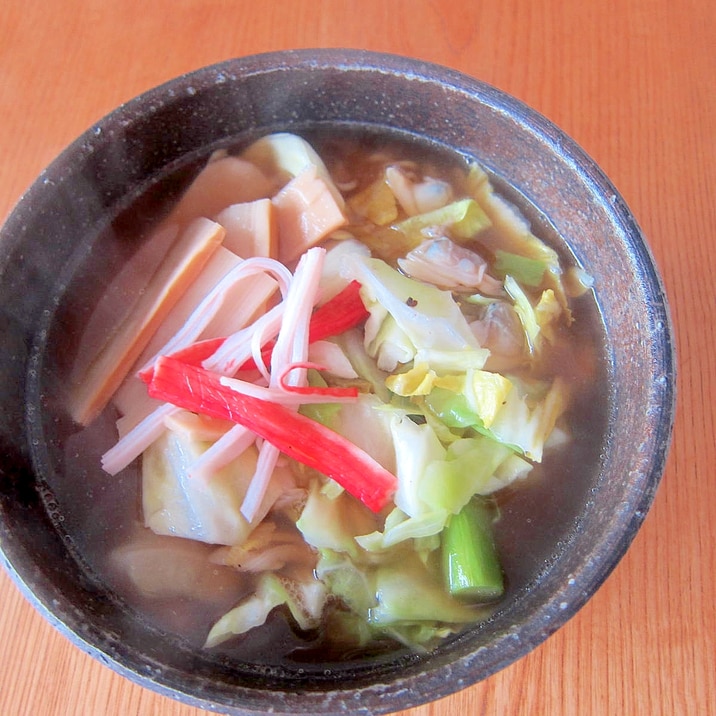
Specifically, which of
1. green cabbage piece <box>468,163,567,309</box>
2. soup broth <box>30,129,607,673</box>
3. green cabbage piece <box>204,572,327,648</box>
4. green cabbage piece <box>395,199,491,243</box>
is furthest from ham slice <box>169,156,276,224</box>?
green cabbage piece <box>204,572,327,648</box>

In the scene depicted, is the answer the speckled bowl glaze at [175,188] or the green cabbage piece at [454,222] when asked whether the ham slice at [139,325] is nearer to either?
the speckled bowl glaze at [175,188]

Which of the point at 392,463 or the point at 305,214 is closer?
the point at 392,463

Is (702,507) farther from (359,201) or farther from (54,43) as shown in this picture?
(54,43)

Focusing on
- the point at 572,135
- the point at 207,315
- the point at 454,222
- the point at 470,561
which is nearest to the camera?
the point at 470,561

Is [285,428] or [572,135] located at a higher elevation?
[572,135]

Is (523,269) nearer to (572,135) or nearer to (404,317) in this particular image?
(404,317)

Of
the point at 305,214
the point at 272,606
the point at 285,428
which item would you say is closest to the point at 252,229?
the point at 305,214

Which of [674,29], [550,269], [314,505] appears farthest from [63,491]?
[674,29]
